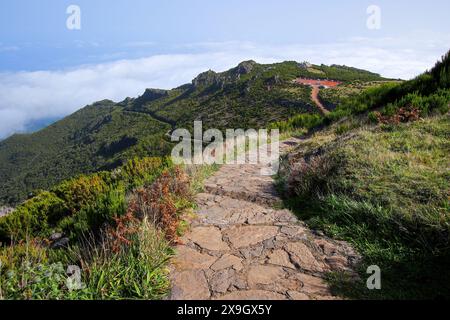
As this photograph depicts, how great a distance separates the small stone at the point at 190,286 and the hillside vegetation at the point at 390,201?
1.22 metres

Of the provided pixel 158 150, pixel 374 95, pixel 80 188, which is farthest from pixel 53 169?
pixel 374 95

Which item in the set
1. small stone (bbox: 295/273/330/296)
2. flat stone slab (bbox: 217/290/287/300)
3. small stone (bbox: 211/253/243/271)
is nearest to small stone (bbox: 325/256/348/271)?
small stone (bbox: 295/273/330/296)

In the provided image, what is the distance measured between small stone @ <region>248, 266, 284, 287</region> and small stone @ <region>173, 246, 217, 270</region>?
495mm

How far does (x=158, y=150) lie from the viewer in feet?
182

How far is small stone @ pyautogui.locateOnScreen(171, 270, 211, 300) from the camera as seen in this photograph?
2.86 metres

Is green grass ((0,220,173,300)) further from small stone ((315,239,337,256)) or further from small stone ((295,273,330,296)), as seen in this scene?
small stone ((315,239,337,256))

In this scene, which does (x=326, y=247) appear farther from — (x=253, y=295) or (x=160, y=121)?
(x=160, y=121)

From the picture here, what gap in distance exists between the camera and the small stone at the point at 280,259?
3.43 metres

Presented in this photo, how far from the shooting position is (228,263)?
349cm

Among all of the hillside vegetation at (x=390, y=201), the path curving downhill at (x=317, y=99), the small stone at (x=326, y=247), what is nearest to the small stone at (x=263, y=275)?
the hillside vegetation at (x=390, y=201)

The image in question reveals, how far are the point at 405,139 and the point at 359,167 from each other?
195 centimetres

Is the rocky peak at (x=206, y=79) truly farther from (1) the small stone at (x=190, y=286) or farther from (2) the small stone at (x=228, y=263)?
(1) the small stone at (x=190, y=286)

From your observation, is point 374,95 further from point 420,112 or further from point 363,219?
point 363,219

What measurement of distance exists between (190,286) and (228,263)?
60 centimetres
